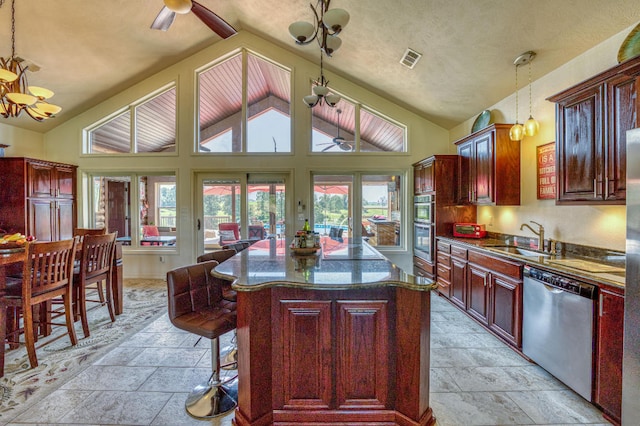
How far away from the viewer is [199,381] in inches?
89.9

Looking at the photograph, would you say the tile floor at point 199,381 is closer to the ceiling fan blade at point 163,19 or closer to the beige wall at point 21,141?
the ceiling fan blade at point 163,19

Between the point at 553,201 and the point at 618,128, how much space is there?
3.88ft

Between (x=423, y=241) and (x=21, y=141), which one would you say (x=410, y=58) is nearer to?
(x=423, y=241)

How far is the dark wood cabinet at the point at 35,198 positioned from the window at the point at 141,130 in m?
0.73

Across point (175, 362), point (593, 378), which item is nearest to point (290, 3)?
point (175, 362)

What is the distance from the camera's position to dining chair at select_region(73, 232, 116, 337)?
301cm

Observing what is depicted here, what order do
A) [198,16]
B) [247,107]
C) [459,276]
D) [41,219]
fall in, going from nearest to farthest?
1. [198,16]
2. [459,276]
3. [41,219]
4. [247,107]

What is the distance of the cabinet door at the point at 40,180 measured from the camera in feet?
14.4

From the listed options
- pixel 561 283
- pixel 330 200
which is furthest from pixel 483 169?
pixel 330 200

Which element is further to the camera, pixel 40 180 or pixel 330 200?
pixel 330 200

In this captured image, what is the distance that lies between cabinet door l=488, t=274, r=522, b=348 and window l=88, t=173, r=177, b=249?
5123 millimetres

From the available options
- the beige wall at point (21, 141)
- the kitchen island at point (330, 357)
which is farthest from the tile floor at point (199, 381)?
the beige wall at point (21, 141)

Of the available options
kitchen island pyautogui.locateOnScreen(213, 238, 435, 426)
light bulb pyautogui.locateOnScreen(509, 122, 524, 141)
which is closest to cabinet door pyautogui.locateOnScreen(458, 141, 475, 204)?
light bulb pyautogui.locateOnScreen(509, 122, 524, 141)

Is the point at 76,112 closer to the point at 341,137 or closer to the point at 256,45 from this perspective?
the point at 256,45
